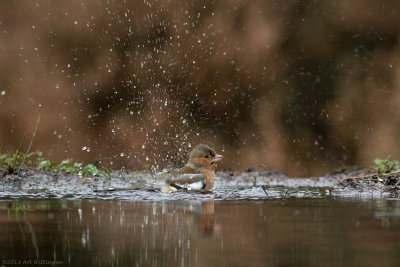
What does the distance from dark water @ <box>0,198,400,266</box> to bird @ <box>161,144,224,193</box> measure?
85cm

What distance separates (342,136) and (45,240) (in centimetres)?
723

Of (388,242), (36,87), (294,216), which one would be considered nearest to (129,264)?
(388,242)

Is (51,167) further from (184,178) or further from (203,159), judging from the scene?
(184,178)

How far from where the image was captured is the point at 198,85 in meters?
10.4

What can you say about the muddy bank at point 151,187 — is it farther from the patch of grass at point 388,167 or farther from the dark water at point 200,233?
the dark water at point 200,233

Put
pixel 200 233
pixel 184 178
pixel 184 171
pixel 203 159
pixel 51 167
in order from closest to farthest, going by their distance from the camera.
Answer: pixel 200 233, pixel 184 178, pixel 184 171, pixel 203 159, pixel 51 167

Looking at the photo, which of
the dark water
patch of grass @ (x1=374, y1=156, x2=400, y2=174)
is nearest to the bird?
the dark water

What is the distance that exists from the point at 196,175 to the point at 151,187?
559mm

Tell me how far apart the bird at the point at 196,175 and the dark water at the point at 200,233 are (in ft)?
2.78

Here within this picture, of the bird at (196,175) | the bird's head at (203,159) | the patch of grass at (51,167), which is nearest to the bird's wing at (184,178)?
the bird at (196,175)

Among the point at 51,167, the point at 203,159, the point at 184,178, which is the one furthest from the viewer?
the point at 51,167

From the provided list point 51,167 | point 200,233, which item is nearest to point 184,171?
point 51,167

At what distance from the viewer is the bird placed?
6660 mm

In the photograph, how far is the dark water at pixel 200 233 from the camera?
3.10 meters
